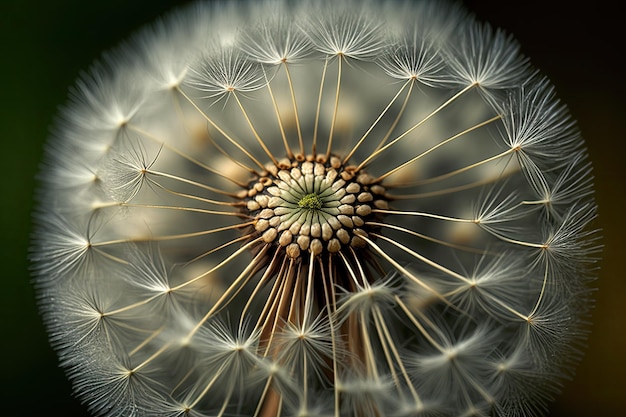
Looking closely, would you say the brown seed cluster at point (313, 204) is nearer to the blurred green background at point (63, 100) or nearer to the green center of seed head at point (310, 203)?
the green center of seed head at point (310, 203)

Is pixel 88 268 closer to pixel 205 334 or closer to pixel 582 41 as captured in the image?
pixel 205 334

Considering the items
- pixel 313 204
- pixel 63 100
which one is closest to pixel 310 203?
pixel 313 204

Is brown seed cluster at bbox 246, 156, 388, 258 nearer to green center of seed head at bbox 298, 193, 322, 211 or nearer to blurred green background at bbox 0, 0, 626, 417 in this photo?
green center of seed head at bbox 298, 193, 322, 211

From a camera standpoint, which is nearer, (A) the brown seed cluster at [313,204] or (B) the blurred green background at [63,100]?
(A) the brown seed cluster at [313,204]

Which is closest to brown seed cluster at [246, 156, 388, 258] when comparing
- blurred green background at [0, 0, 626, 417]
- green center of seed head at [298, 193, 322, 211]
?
green center of seed head at [298, 193, 322, 211]

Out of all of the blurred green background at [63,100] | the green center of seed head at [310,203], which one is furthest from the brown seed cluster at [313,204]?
the blurred green background at [63,100]

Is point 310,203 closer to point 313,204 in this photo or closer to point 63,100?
point 313,204
